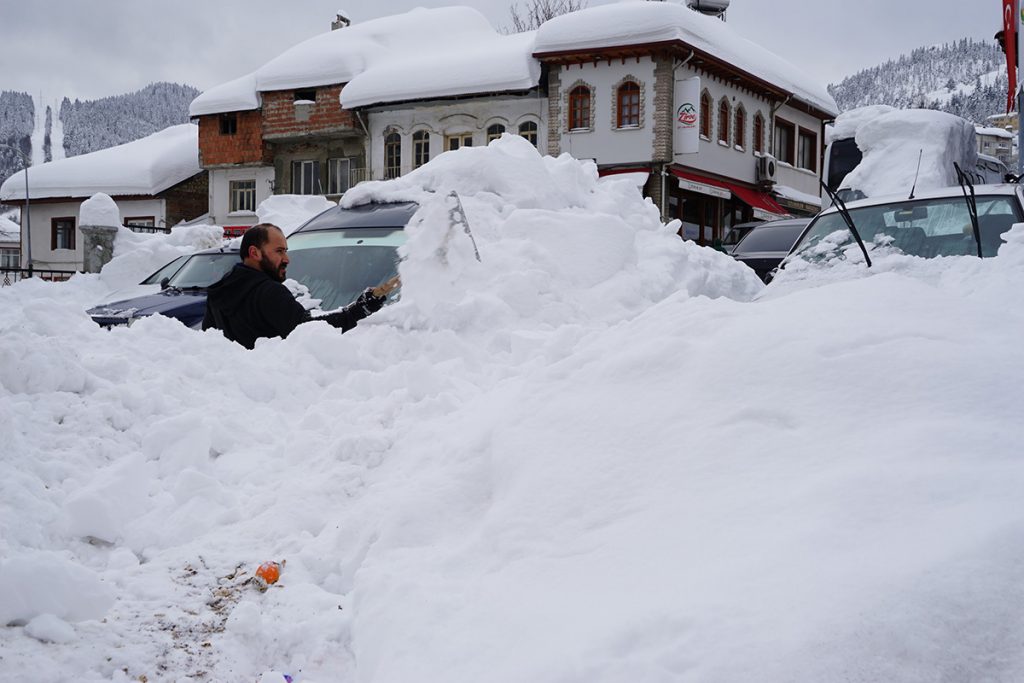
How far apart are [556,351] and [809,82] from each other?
31.7 metres

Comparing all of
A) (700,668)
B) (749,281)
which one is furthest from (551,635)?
(749,281)

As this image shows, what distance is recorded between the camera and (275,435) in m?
4.41

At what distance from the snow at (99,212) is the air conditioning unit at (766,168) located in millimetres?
19523

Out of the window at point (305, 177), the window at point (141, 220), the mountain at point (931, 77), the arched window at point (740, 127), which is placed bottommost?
the window at point (141, 220)

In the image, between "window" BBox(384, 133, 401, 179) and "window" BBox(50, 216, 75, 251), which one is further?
"window" BBox(50, 216, 75, 251)

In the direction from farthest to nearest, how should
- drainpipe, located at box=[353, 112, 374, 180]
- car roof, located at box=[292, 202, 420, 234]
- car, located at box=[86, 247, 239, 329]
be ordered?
drainpipe, located at box=[353, 112, 374, 180], car, located at box=[86, 247, 239, 329], car roof, located at box=[292, 202, 420, 234]

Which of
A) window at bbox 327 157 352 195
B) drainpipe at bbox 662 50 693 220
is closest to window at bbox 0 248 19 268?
window at bbox 327 157 352 195

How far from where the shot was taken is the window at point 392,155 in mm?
29516

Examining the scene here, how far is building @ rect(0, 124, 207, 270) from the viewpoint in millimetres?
36094

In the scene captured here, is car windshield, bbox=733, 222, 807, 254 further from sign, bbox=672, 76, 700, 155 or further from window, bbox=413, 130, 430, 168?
window, bbox=413, 130, 430, 168

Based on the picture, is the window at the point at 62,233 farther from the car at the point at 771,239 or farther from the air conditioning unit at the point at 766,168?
the car at the point at 771,239

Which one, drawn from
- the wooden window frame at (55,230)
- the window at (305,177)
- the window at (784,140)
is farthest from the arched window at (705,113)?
the wooden window frame at (55,230)

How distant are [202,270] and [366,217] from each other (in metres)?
2.64

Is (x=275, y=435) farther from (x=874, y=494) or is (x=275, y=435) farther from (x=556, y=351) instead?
(x=874, y=494)
